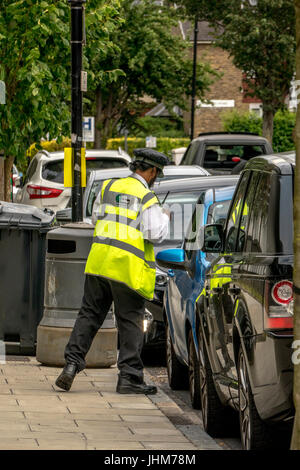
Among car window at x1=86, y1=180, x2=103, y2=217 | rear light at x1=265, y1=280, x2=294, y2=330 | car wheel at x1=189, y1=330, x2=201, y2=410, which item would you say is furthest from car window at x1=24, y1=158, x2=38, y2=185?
rear light at x1=265, y1=280, x2=294, y2=330

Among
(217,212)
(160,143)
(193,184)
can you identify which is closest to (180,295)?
(217,212)

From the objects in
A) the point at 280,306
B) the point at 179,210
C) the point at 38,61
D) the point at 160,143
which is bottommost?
the point at 160,143

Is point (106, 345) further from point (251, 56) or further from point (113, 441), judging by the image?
point (251, 56)

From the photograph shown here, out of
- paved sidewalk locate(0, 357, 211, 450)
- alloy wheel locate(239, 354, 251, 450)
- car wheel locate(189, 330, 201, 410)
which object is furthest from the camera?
car wheel locate(189, 330, 201, 410)

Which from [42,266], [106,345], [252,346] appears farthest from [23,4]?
[252,346]

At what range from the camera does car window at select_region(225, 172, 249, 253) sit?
698 cm

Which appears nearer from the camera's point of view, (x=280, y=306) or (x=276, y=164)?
(x=280, y=306)

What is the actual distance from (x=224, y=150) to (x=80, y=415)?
46.2ft

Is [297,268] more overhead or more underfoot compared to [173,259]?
more overhead

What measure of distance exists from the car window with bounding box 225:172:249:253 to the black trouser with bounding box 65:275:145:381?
1314mm

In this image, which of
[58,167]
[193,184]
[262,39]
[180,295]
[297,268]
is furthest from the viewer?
[262,39]

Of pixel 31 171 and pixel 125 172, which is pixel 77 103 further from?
pixel 31 171

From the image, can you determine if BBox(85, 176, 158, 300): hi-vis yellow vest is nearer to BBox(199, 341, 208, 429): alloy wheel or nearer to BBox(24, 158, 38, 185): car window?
BBox(199, 341, 208, 429): alloy wheel

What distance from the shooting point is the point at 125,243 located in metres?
8.27
